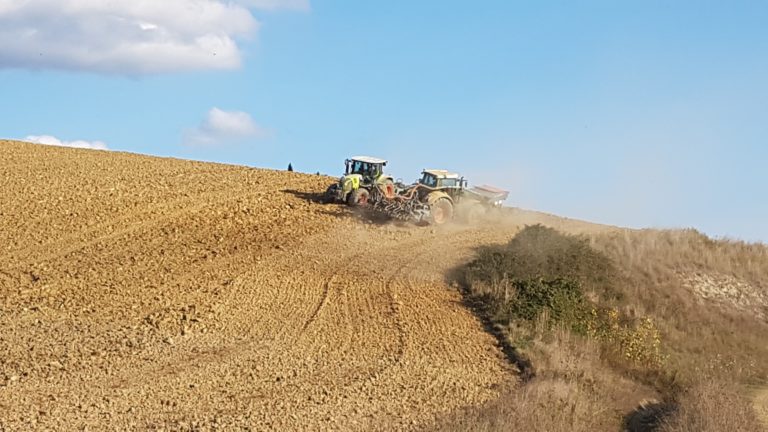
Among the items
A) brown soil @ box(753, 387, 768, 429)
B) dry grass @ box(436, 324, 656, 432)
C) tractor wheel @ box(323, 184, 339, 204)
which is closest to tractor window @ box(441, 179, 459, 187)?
tractor wheel @ box(323, 184, 339, 204)

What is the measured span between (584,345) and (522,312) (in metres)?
1.93

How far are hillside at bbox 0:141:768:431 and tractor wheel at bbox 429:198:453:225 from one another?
0.51 m

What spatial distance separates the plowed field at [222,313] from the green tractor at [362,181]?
3.00ft

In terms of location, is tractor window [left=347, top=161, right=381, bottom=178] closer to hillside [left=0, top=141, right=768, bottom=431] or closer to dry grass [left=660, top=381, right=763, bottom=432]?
hillside [left=0, top=141, right=768, bottom=431]

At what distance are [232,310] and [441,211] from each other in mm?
12433

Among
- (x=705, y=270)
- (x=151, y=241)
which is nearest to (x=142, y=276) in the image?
(x=151, y=241)

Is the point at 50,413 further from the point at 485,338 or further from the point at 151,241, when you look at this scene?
the point at 151,241

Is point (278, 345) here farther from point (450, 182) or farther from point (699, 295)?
point (699, 295)

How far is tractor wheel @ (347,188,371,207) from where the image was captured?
3231 centimetres

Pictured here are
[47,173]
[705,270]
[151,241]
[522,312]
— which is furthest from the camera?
[47,173]

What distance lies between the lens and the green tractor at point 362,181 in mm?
32312

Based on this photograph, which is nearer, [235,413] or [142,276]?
[235,413]

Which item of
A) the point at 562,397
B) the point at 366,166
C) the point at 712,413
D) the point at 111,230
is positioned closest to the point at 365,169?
the point at 366,166

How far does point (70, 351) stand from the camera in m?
18.8
